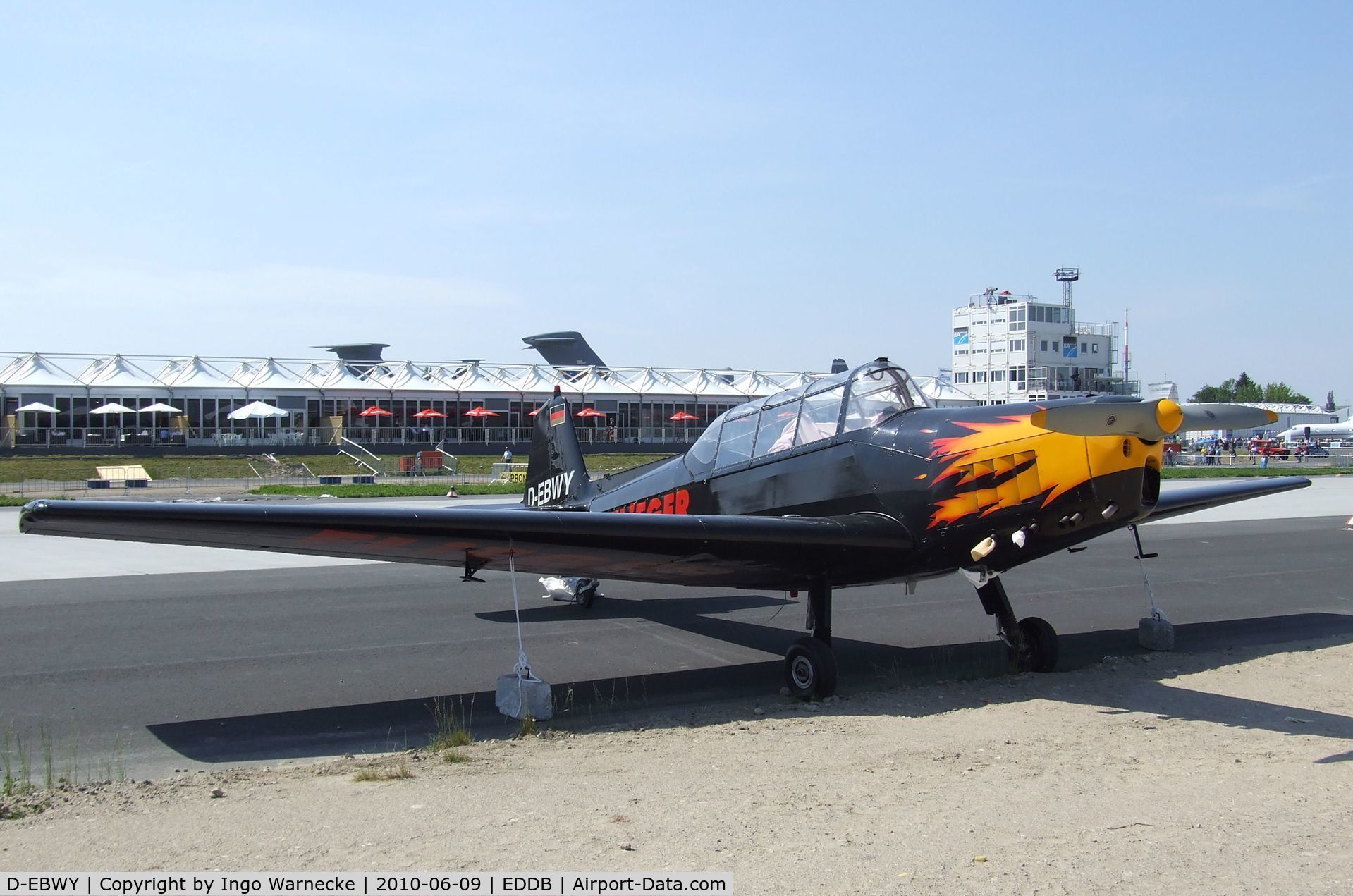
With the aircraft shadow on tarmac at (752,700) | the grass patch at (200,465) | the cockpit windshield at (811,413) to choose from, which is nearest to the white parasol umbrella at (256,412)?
the grass patch at (200,465)

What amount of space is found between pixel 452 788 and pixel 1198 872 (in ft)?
12.5

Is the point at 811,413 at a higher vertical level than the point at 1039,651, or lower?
higher

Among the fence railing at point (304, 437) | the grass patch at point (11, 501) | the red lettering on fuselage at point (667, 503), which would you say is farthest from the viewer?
the fence railing at point (304, 437)

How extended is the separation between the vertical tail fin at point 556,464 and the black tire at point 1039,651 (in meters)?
5.51

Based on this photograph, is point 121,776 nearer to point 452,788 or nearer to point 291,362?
point 452,788

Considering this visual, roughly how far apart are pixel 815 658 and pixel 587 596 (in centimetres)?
529

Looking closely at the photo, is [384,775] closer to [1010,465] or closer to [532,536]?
[532,536]

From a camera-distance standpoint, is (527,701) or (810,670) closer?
(527,701)

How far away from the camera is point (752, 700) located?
852cm

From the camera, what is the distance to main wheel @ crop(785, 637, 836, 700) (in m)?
8.38

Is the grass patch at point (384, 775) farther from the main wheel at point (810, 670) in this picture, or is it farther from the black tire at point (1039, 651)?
the black tire at point (1039, 651)

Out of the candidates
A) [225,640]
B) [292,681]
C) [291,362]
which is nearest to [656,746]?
[292,681]

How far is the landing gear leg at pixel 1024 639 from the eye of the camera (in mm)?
9391

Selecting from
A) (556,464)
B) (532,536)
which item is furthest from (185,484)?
(532,536)
